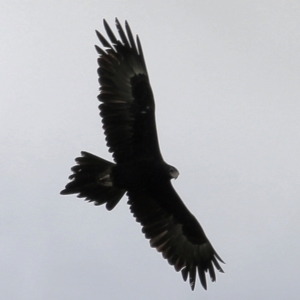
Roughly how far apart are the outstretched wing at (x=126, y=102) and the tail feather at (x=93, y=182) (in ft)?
0.91

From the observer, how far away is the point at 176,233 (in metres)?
13.7

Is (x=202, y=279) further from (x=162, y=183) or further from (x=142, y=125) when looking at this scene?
(x=142, y=125)

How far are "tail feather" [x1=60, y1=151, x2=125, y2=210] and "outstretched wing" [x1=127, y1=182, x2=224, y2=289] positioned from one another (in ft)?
1.74

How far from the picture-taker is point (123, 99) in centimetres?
1275

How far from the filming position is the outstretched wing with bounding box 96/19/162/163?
1267 centimetres

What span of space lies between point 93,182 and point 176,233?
174 cm

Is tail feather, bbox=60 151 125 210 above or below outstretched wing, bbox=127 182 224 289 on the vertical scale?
above

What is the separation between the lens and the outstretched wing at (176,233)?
13.4m

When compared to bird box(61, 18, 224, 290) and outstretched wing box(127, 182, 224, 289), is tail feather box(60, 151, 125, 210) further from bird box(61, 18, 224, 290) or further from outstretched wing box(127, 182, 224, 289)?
outstretched wing box(127, 182, 224, 289)

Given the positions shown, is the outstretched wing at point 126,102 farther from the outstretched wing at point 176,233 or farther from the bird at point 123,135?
the outstretched wing at point 176,233

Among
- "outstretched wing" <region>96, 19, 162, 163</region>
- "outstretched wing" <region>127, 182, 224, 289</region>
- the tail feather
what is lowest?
"outstretched wing" <region>127, 182, 224, 289</region>

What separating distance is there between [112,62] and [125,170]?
160 centimetres

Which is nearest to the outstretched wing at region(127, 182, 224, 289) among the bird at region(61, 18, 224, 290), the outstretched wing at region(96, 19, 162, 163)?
the bird at region(61, 18, 224, 290)

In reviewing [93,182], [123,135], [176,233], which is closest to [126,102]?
[123,135]
